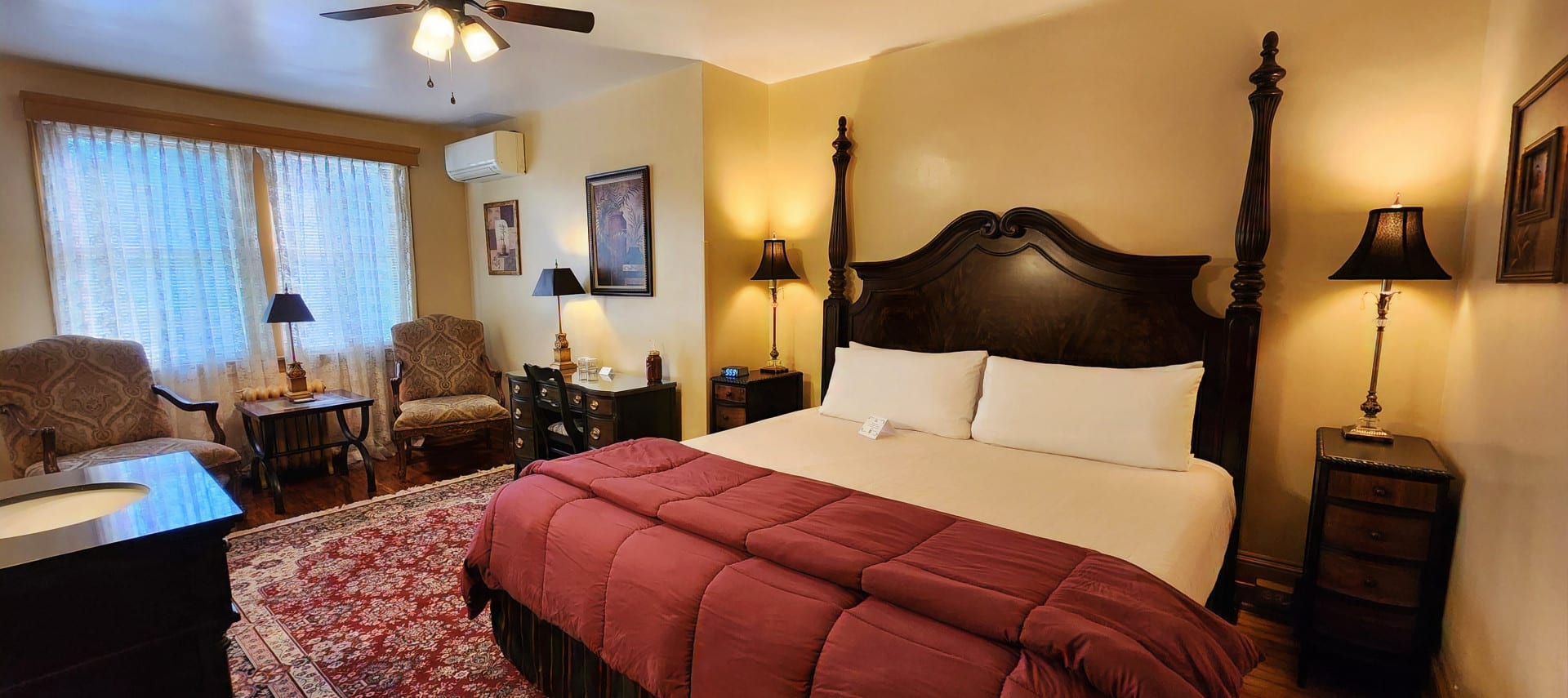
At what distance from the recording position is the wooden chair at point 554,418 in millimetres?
3617

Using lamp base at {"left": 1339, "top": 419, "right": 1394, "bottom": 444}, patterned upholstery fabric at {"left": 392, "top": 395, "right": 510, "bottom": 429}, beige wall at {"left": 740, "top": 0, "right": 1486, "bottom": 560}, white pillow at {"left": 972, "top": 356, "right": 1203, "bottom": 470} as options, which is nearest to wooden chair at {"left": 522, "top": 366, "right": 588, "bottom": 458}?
patterned upholstery fabric at {"left": 392, "top": 395, "right": 510, "bottom": 429}

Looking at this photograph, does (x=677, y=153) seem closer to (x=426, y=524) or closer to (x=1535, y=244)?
(x=426, y=524)

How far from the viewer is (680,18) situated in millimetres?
2861

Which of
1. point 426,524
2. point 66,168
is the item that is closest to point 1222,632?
point 426,524

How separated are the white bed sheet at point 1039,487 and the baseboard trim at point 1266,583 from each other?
1.24 feet

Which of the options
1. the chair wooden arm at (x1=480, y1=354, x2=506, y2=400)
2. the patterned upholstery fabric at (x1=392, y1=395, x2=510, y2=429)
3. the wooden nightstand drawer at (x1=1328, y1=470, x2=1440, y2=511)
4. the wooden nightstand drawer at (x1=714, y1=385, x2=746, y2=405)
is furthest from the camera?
the chair wooden arm at (x1=480, y1=354, x2=506, y2=400)

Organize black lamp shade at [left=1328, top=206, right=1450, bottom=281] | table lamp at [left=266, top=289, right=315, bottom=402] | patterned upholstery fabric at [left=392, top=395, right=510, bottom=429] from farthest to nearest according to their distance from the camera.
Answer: patterned upholstery fabric at [left=392, top=395, right=510, bottom=429] < table lamp at [left=266, top=289, right=315, bottom=402] < black lamp shade at [left=1328, top=206, right=1450, bottom=281]

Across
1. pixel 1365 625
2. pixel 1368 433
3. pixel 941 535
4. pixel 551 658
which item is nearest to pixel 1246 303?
pixel 1368 433

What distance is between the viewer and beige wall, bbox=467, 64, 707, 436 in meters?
3.63

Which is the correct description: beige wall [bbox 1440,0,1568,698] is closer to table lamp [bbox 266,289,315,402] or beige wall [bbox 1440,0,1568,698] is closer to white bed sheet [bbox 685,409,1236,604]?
white bed sheet [bbox 685,409,1236,604]

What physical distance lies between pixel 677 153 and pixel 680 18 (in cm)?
87

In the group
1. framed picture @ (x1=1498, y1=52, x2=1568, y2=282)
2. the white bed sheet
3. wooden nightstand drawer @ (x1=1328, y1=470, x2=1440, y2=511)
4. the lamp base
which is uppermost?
framed picture @ (x1=1498, y1=52, x2=1568, y2=282)

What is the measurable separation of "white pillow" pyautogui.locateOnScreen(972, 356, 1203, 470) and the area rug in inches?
78.6

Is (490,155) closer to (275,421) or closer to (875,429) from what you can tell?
(275,421)
